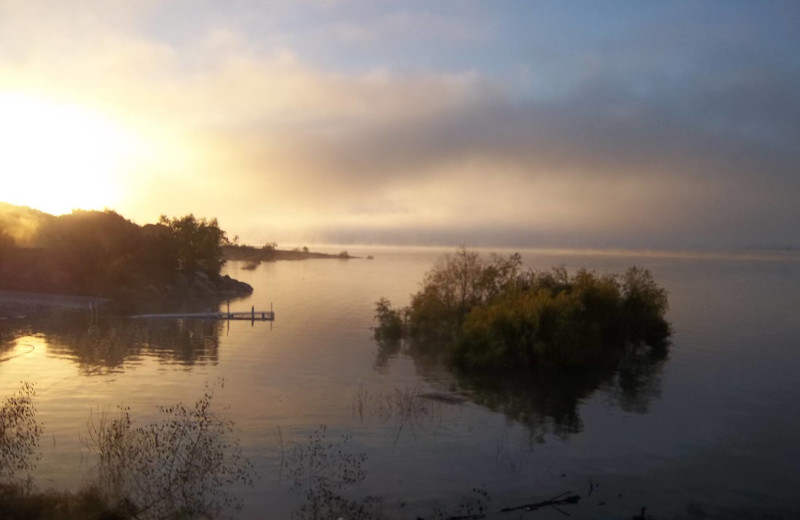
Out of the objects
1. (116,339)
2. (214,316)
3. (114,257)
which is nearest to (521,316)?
(116,339)

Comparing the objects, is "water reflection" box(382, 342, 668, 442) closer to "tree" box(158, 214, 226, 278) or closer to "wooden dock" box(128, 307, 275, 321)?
"wooden dock" box(128, 307, 275, 321)

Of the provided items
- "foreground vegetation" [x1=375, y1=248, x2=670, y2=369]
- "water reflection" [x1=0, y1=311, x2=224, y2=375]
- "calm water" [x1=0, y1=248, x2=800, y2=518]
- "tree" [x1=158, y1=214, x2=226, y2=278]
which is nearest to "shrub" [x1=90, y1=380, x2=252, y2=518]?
"calm water" [x1=0, y1=248, x2=800, y2=518]

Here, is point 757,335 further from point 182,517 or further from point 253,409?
point 182,517

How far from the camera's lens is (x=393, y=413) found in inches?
1085

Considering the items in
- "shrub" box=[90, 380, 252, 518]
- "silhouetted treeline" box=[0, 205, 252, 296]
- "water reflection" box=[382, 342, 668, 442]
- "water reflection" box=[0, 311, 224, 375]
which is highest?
"silhouetted treeline" box=[0, 205, 252, 296]

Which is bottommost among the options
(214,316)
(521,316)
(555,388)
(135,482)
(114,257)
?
(555,388)

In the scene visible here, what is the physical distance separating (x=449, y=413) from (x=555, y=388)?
10.5 meters

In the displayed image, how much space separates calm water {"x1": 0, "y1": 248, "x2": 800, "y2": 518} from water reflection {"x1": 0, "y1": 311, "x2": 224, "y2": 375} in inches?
8.1

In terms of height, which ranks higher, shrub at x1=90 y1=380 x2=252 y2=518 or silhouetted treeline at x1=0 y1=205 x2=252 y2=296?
silhouetted treeline at x1=0 y1=205 x2=252 y2=296

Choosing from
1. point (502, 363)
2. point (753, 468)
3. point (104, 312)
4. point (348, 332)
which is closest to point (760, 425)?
point (753, 468)

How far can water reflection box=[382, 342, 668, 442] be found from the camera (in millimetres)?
29281

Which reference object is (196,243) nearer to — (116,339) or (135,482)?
(116,339)

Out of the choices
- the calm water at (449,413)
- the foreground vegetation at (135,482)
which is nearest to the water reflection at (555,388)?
the calm water at (449,413)

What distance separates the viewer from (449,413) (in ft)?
93.6
